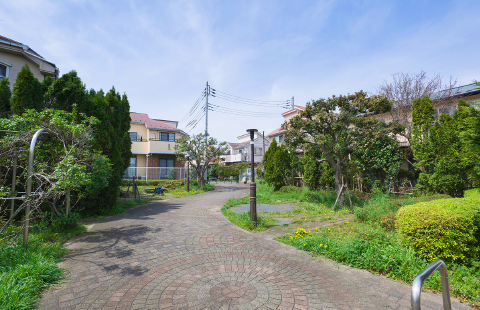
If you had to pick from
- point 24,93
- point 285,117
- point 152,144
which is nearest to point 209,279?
point 24,93

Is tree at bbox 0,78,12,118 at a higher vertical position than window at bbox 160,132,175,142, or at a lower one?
lower

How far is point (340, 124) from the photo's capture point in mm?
10000

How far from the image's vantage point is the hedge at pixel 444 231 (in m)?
3.78

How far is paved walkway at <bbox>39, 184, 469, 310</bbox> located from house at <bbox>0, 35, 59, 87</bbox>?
11348mm

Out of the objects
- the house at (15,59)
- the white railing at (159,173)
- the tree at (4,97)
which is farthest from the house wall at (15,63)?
the white railing at (159,173)

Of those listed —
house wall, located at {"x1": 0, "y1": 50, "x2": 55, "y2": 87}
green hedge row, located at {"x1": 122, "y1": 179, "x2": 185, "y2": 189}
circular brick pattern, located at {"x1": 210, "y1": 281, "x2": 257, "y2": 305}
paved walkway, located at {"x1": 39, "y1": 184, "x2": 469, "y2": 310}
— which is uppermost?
house wall, located at {"x1": 0, "y1": 50, "x2": 55, "y2": 87}

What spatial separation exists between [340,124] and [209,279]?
8559 mm

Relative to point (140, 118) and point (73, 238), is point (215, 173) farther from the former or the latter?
point (73, 238)

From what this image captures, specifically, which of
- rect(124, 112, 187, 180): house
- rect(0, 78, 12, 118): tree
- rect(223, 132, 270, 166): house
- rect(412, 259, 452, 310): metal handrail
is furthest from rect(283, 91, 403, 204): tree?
rect(223, 132, 270, 166): house

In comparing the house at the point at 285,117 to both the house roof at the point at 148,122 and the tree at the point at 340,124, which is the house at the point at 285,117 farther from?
the tree at the point at 340,124

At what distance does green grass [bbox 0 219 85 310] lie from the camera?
3.01 m

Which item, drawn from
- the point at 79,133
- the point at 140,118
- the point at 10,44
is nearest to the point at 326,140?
the point at 79,133

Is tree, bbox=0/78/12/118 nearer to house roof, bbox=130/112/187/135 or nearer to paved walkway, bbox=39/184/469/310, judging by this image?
paved walkway, bbox=39/184/469/310

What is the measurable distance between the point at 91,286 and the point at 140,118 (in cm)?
2677
